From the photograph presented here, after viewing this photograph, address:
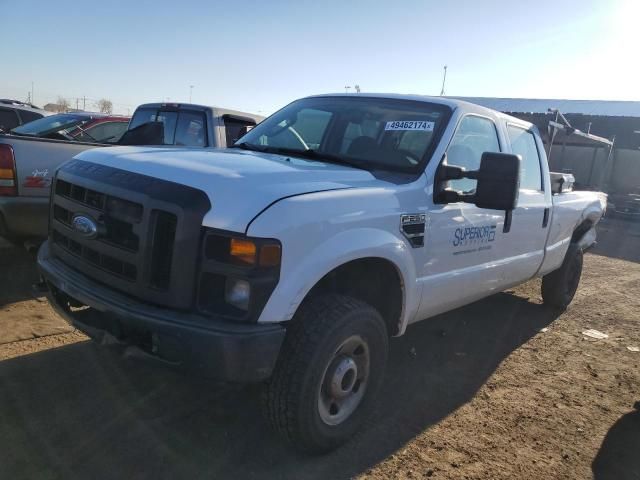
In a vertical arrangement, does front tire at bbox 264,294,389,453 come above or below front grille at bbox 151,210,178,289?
below

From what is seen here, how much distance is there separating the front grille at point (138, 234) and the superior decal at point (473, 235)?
1.86 metres

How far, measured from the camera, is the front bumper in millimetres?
2244

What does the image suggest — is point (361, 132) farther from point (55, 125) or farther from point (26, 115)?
point (26, 115)

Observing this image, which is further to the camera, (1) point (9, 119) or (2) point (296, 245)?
(1) point (9, 119)

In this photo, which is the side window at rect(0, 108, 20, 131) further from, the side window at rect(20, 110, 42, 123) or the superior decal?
the superior decal

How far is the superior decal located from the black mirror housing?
1.49 ft

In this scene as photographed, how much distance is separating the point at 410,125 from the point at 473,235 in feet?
2.94

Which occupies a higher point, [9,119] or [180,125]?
[180,125]

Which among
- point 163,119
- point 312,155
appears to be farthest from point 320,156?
point 163,119

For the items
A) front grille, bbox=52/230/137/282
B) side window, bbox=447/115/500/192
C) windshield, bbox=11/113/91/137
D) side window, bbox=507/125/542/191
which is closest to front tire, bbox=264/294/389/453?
front grille, bbox=52/230/137/282

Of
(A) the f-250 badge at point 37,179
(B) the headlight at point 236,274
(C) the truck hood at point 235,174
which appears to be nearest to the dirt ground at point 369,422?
(B) the headlight at point 236,274

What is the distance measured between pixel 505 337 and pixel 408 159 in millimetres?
2520

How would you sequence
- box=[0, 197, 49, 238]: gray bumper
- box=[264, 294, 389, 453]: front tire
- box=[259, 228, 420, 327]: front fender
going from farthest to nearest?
box=[0, 197, 49, 238]: gray bumper
box=[264, 294, 389, 453]: front tire
box=[259, 228, 420, 327]: front fender

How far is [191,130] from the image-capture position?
6289 mm
